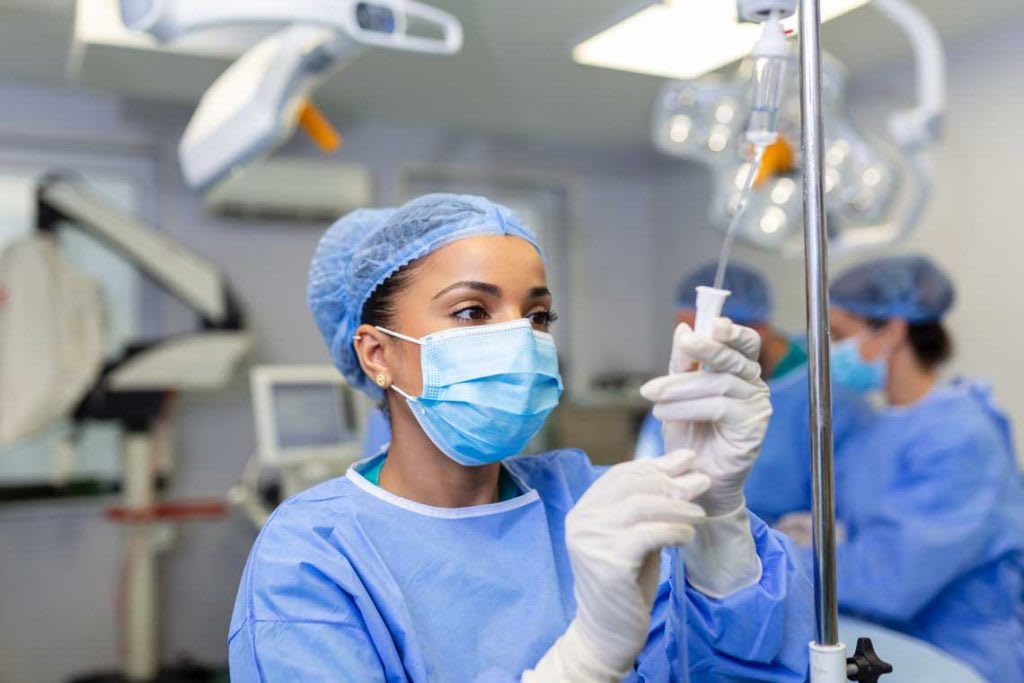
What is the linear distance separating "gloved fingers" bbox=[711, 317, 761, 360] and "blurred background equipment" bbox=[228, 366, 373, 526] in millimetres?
1619

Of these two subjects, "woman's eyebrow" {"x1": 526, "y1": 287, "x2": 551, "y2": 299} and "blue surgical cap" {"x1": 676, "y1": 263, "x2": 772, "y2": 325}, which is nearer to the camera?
"woman's eyebrow" {"x1": 526, "y1": 287, "x2": 551, "y2": 299}

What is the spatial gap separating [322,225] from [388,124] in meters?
0.55

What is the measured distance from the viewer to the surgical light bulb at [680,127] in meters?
1.98

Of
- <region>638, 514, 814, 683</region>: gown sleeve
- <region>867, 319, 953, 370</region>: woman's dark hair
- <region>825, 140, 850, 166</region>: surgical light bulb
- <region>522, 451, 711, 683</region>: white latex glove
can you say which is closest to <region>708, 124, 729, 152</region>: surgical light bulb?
Result: <region>825, 140, 850, 166</region>: surgical light bulb

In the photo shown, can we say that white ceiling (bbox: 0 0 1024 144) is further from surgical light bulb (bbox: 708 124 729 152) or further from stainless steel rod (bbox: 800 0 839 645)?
stainless steel rod (bbox: 800 0 839 645)

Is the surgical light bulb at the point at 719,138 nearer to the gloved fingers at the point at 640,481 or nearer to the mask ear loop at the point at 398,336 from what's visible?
the mask ear loop at the point at 398,336

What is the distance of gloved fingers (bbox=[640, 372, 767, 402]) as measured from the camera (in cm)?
75

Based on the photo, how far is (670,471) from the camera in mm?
758

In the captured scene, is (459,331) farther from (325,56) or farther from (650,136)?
(650,136)

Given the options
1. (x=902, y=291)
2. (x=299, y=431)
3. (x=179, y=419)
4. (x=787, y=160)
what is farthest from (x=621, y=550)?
(x=179, y=419)

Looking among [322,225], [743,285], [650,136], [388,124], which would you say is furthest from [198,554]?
[650,136]

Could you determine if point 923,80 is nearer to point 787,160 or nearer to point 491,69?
point 787,160

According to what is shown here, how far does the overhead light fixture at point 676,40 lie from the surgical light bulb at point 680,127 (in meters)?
0.10

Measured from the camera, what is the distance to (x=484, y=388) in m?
1.01
